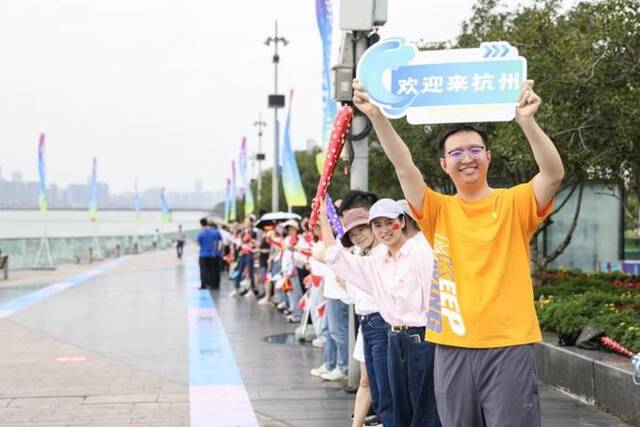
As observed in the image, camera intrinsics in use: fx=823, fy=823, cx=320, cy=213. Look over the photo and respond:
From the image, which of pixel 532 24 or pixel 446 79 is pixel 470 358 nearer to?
pixel 446 79

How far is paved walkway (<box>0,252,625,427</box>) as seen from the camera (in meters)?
7.00

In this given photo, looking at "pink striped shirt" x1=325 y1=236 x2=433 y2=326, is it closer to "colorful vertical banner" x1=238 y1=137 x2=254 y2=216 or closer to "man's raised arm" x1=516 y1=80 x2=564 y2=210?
"man's raised arm" x1=516 y1=80 x2=564 y2=210

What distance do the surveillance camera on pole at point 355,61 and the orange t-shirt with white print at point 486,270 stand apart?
445cm

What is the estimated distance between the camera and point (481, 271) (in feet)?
10.8

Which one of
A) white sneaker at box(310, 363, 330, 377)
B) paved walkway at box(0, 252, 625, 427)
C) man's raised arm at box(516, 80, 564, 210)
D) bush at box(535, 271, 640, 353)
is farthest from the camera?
white sneaker at box(310, 363, 330, 377)

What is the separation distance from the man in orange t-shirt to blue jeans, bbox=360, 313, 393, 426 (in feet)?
6.03

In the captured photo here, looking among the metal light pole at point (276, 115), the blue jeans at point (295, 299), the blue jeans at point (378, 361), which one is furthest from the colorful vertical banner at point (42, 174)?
the blue jeans at point (378, 361)

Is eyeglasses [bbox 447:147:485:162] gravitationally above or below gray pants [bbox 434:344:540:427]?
above

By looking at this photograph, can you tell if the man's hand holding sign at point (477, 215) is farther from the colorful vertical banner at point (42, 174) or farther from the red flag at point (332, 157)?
the colorful vertical banner at point (42, 174)

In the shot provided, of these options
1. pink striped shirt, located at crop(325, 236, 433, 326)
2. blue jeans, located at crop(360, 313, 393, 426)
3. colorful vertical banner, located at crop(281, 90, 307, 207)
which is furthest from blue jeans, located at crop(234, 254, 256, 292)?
pink striped shirt, located at crop(325, 236, 433, 326)

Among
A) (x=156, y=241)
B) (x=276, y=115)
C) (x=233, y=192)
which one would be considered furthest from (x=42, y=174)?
(x=156, y=241)

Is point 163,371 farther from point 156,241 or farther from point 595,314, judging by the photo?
point 156,241

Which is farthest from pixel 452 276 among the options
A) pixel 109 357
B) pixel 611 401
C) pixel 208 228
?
pixel 208 228

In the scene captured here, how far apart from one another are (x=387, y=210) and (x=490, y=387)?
163cm
